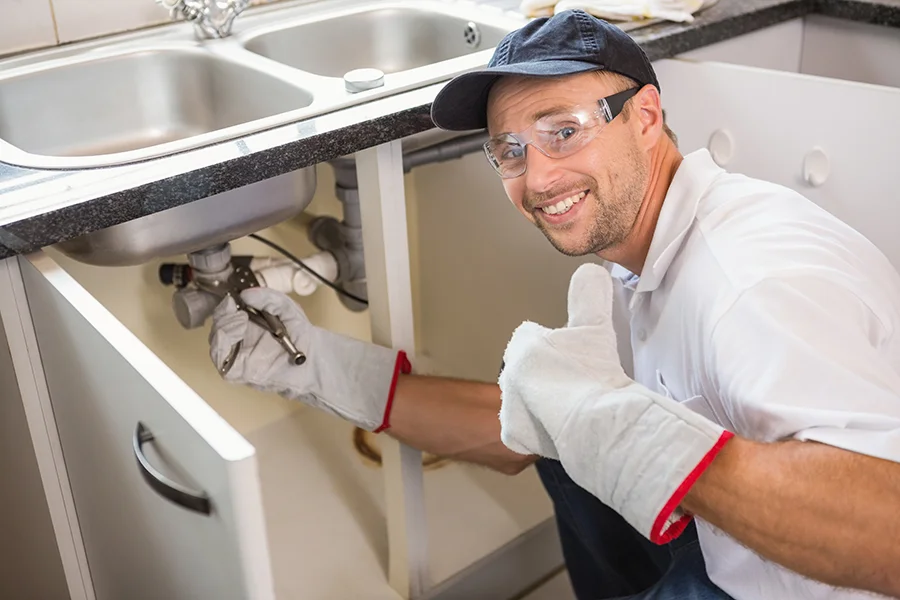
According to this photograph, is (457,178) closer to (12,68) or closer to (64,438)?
(12,68)

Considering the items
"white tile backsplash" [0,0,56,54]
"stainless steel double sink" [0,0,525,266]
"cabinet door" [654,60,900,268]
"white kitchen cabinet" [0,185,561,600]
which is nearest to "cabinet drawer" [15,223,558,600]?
"white kitchen cabinet" [0,185,561,600]

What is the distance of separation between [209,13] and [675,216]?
2.71 ft

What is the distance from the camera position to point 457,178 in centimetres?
177

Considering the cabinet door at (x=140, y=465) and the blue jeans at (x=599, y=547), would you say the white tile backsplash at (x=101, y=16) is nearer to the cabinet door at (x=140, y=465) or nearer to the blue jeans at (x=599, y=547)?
the cabinet door at (x=140, y=465)

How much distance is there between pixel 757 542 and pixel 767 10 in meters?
1.06

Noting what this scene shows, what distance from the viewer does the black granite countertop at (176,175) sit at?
924 mm

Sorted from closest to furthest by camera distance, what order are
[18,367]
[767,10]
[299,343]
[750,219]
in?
[750,219] → [18,367] → [299,343] → [767,10]

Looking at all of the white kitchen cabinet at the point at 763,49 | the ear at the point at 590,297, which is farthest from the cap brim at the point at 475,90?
the white kitchen cabinet at the point at 763,49

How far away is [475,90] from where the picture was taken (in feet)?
3.55

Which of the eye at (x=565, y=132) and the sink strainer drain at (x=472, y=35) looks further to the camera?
the sink strainer drain at (x=472, y=35)

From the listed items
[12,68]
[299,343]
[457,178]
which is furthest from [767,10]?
[12,68]

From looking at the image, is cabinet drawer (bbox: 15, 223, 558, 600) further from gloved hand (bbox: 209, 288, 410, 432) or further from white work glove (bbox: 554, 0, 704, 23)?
white work glove (bbox: 554, 0, 704, 23)

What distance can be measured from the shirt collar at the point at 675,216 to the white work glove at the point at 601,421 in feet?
0.35

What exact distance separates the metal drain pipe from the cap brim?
354 millimetres
